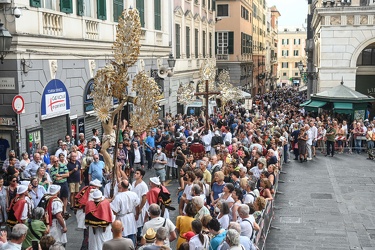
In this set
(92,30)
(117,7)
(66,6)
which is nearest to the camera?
(66,6)

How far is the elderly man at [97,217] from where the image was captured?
890cm

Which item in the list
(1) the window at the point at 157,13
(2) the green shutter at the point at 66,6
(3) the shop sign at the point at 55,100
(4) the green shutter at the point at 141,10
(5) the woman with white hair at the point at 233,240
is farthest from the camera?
(1) the window at the point at 157,13

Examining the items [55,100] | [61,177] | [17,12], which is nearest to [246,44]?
[55,100]

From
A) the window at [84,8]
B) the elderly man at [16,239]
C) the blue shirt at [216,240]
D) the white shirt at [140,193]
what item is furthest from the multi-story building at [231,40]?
the elderly man at [16,239]

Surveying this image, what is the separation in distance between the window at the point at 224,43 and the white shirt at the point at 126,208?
134 feet

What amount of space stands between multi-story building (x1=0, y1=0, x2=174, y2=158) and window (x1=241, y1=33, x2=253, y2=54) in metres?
30.3

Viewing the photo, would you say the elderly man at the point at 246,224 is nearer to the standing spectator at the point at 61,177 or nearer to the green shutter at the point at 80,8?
the standing spectator at the point at 61,177

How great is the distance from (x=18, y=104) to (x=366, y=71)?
23.2m

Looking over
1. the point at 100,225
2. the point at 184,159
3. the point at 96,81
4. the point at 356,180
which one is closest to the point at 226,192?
the point at 100,225

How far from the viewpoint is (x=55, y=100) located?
16.6 meters

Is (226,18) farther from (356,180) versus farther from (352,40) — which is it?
(356,180)

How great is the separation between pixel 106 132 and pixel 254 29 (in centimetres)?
5689

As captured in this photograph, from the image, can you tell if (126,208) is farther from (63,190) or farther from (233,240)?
(63,190)

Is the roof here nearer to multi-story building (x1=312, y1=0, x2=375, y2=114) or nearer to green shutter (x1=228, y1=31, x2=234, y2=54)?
multi-story building (x1=312, y1=0, x2=375, y2=114)
